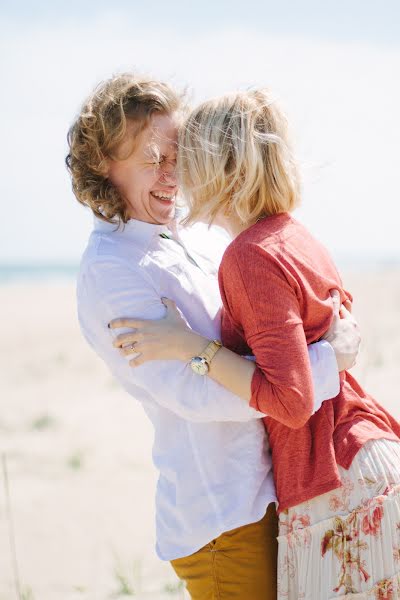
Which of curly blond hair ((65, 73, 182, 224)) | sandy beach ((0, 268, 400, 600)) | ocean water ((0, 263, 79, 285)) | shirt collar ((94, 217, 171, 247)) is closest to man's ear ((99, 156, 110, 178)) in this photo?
curly blond hair ((65, 73, 182, 224))

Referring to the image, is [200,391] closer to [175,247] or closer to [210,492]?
[210,492]

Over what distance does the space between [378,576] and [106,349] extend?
41.9 inches

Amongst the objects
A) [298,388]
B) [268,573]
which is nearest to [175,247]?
[298,388]

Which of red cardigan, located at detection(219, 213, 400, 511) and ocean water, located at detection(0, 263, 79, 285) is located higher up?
red cardigan, located at detection(219, 213, 400, 511)

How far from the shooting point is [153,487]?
6.39 meters

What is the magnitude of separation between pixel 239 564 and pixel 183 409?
1.84ft

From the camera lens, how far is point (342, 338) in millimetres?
2471

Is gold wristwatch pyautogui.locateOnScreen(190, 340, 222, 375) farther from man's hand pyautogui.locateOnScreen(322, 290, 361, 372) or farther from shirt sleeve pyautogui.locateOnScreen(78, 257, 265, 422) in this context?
man's hand pyautogui.locateOnScreen(322, 290, 361, 372)

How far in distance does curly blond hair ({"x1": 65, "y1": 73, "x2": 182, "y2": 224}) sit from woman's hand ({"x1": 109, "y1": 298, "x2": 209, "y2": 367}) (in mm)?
430

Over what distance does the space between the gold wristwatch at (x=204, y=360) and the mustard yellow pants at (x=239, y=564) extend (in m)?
0.54

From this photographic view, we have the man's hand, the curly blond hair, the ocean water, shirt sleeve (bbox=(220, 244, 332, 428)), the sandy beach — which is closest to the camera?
shirt sleeve (bbox=(220, 244, 332, 428))

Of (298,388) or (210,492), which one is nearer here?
(298,388)

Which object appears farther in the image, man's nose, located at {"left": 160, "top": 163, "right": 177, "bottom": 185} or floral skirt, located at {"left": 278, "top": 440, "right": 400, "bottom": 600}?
man's nose, located at {"left": 160, "top": 163, "right": 177, "bottom": 185}

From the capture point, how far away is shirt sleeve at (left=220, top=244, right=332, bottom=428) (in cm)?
220
